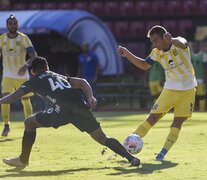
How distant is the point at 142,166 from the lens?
32.1ft

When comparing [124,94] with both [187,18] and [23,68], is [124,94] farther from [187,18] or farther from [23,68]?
[23,68]

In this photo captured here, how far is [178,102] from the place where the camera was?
35.2 ft

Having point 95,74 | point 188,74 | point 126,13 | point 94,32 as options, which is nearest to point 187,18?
point 126,13

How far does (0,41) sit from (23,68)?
3.41 feet

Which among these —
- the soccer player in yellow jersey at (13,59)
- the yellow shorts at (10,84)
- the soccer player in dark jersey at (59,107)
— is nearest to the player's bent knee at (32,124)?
the soccer player in dark jersey at (59,107)

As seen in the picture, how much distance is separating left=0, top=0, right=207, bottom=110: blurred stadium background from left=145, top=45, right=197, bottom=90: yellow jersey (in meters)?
11.7

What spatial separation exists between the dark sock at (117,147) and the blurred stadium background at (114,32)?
1255 centimetres

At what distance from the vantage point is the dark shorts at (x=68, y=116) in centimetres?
955

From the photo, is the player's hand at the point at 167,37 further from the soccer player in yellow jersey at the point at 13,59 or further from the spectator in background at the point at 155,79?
the spectator in background at the point at 155,79

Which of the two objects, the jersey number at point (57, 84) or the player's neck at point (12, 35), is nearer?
the jersey number at point (57, 84)

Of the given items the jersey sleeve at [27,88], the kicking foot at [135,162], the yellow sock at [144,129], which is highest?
the jersey sleeve at [27,88]

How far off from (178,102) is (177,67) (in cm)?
53

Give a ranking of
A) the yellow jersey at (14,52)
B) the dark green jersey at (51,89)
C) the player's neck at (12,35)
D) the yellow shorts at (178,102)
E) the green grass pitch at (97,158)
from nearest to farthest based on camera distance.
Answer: the green grass pitch at (97,158), the dark green jersey at (51,89), the yellow shorts at (178,102), the player's neck at (12,35), the yellow jersey at (14,52)

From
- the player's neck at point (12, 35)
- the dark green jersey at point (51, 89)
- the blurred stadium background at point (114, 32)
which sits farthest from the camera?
the blurred stadium background at point (114, 32)
